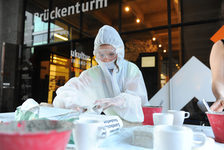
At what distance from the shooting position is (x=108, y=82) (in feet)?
5.38

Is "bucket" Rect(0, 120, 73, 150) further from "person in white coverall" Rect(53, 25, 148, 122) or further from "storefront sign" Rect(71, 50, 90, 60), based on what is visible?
"storefront sign" Rect(71, 50, 90, 60)

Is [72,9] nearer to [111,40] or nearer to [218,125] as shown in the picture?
[111,40]

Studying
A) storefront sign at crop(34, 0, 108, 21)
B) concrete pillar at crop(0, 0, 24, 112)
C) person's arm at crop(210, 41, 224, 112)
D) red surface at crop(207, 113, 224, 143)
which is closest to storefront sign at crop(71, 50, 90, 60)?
storefront sign at crop(34, 0, 108, 21)

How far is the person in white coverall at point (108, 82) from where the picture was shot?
4.59 feet

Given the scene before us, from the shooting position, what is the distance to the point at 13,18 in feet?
16.6

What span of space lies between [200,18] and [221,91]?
2.24 m

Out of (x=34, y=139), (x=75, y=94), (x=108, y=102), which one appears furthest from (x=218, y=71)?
(x=34, y=139)

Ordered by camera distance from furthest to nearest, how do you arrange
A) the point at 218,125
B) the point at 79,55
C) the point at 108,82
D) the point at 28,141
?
the point at 79,55, the point at 108,82, the point at 218,125, the point at 28,141

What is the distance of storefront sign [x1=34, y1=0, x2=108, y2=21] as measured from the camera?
4113 millimetres

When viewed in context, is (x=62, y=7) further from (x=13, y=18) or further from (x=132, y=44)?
(x=132, y=44)

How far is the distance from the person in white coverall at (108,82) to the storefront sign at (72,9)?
9.20ft

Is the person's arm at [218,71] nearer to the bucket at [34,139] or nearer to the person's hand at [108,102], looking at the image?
the person's hand at [108,102]

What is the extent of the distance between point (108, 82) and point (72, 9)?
11.3 feet

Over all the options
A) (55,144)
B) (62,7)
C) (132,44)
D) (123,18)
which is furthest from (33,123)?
(62,7)
